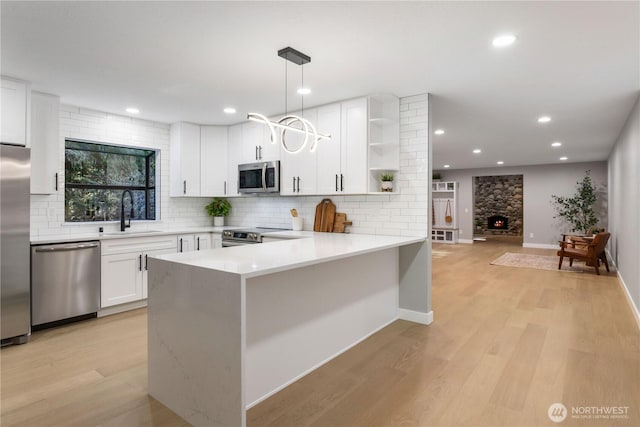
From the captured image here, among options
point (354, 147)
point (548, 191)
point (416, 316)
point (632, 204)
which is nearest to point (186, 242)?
point (354, 147)

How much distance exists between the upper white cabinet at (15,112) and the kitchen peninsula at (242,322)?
7.31 feet

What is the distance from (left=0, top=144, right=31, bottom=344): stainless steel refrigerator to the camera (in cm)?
316

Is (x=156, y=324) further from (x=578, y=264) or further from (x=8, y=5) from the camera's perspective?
(x=578, y=264)

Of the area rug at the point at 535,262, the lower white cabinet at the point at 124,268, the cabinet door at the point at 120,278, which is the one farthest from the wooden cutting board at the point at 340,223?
the area rug at the point at 535,262

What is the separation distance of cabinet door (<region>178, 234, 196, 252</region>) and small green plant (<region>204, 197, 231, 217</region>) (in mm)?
811

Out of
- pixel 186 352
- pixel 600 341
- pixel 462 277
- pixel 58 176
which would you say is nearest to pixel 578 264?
pixel 462 277

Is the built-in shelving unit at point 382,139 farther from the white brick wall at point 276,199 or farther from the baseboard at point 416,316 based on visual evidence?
the baseboard at point 416,316

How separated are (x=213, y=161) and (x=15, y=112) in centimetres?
235

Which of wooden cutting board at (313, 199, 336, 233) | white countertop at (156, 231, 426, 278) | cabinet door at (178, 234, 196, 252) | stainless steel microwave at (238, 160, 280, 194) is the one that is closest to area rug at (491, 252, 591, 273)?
wooden cutting board at (313, 199, 336, 233)

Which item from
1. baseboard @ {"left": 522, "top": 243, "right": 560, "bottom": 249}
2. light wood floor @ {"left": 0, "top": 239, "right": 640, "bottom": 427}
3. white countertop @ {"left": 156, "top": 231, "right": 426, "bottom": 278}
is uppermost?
white countertop @ {"left": 156, "top": 231, "right": 426, "bottom": 278}

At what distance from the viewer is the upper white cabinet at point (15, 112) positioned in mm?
3217

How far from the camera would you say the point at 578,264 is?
7434 mm

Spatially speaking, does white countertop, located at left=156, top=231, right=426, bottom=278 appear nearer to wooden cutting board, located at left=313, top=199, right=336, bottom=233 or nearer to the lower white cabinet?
wooden cutting board, located at left=313, top=199, right=336, bottom=233

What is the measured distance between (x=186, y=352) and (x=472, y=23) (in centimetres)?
269
